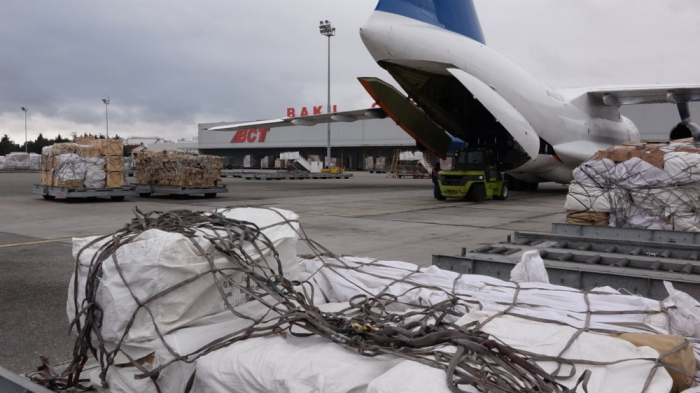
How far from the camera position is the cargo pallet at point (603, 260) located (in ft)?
14.0

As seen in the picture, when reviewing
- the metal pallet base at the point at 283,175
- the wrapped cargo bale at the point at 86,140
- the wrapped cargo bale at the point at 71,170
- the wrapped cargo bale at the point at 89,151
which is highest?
the wrapped cargo bale at the point at 86,140

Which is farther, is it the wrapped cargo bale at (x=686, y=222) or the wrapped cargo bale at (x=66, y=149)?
the wrapped cargo bale at (x=66, y=149)

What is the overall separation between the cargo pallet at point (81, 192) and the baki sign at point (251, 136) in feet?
158

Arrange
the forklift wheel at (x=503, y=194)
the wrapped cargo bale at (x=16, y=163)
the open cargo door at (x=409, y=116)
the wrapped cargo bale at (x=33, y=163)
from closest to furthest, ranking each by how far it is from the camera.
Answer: the open cargo door at (x=409, y=116), the forklift wheel at (x=503, y=194), the wrapped cargo bale at (x=16, y=163), the wrapped cargo bale at (x=33, y=163)

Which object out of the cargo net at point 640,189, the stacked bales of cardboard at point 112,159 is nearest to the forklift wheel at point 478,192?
the cargo net at point 640,189

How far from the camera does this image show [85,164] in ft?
61.2

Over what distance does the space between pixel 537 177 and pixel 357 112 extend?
9.16 m

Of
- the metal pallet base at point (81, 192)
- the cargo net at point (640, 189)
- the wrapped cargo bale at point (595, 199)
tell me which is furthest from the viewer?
the metal pallet base at point (81, 192)

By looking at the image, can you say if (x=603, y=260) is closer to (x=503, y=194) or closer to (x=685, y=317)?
(x=685, y=317)

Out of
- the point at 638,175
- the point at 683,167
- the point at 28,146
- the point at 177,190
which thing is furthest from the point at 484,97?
the point at 28,146

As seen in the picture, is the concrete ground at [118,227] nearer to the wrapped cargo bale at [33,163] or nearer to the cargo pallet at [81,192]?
the cargo pallet at [81,192]

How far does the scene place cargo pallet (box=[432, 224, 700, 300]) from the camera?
14.0 feet

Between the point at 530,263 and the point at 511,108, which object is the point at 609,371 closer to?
the point at 530,263

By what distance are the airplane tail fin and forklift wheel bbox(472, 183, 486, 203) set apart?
18.1 feet
